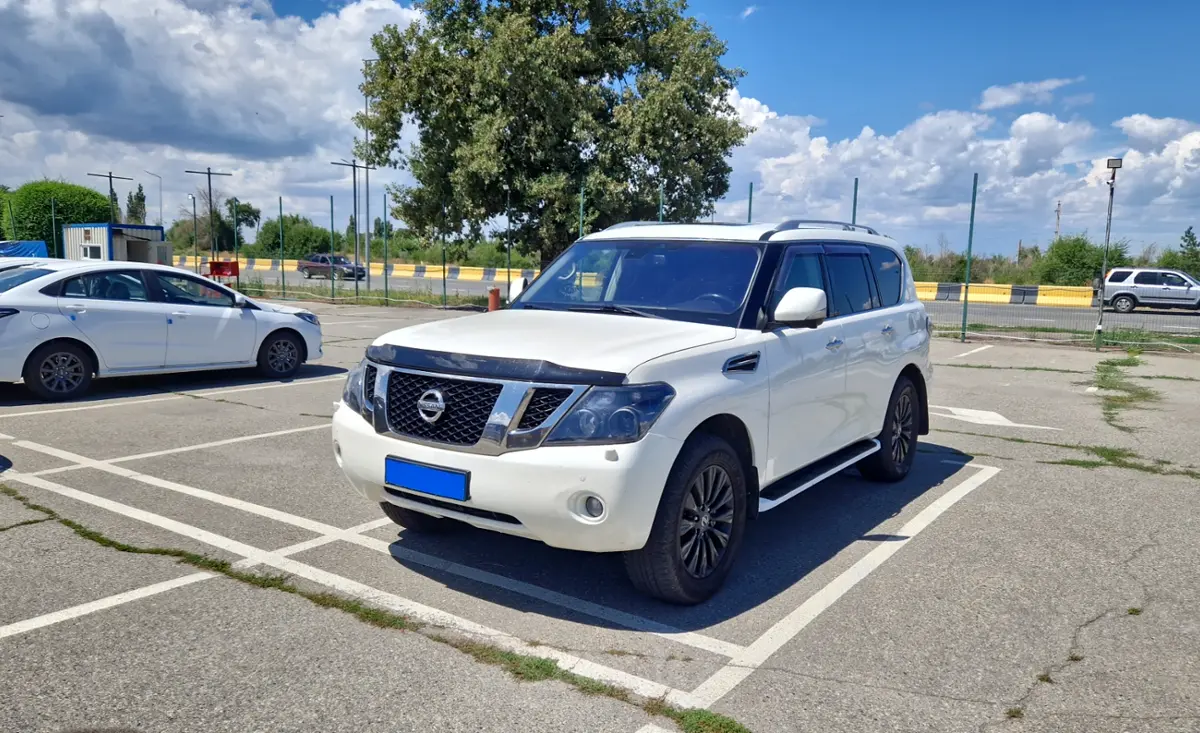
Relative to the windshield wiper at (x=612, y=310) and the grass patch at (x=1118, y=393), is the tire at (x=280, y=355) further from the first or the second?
the grass patch at (x=1118, y=393)

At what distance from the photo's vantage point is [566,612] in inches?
165

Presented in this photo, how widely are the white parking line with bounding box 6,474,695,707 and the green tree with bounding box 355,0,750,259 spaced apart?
1953 centimetres

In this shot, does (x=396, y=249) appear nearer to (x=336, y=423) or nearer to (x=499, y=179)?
(x=499, y=179)

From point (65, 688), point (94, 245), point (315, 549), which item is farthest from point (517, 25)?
point (65, 688)

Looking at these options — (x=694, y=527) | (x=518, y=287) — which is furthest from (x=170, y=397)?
(x=694, y=527)

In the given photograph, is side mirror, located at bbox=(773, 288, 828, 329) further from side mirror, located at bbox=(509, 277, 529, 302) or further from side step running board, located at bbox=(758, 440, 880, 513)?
side mirror, located at bbox=(509, 277, 529, 302)

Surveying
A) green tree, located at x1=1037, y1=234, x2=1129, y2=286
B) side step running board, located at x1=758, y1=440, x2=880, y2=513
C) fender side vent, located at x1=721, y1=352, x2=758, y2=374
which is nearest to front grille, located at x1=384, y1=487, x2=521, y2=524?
fender side vent, located at x1=721, y1=352, x2=758, y2=374

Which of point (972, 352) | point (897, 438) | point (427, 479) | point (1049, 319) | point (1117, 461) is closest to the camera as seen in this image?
point (427, 479)

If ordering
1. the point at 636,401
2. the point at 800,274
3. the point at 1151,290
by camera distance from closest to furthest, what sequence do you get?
the point at 636,401 < the point at 800,274 < the point at 1151,290

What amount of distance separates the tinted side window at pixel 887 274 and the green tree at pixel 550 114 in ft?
57.8

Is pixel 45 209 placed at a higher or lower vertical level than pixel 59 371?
higher

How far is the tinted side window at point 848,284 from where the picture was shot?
582 cm

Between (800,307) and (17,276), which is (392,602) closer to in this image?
(800,307)

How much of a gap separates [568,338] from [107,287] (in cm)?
768
